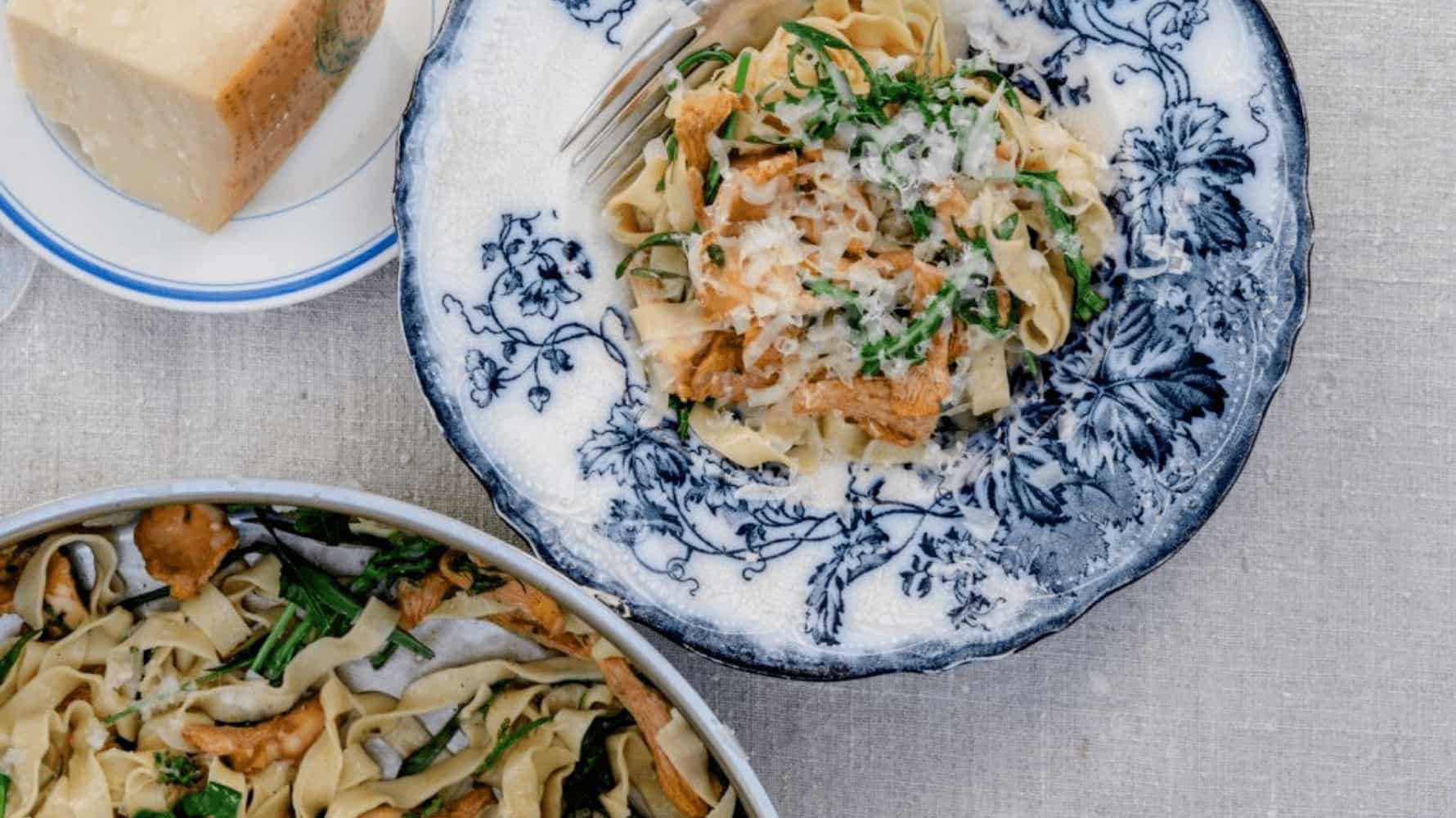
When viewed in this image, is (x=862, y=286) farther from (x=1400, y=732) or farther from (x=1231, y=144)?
(x=1400, y=732)

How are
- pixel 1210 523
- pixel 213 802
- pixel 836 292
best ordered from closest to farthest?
pixel 836 292
pixel 213 802
pixel 1210 523

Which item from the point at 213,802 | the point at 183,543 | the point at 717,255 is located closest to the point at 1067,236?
the point at 717,255

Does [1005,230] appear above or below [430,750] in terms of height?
above

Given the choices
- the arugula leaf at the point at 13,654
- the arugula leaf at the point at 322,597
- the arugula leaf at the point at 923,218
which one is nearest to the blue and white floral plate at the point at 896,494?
the arugula leaf at the point at 923,218

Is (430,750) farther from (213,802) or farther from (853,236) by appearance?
(853,236)

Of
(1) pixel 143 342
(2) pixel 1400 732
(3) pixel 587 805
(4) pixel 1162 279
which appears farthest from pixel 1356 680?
(1) pixel 143 342

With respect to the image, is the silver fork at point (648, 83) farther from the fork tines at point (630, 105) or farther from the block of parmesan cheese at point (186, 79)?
the block of parmesan cheese at point (186, 79)

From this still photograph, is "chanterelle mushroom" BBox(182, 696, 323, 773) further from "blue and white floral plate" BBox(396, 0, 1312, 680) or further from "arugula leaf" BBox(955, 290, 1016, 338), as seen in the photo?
"arugula leaf" BBox(955, 290, 1016, 338)
